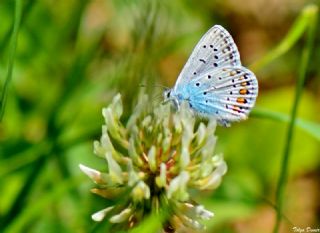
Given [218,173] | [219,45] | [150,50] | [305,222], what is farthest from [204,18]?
[218,173]

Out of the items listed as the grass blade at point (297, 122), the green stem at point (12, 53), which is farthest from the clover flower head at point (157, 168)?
the grass blade at point (297, 122)

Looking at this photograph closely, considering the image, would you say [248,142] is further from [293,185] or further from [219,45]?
[219,45]

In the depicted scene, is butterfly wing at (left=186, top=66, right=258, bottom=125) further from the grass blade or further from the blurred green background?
the grass blade

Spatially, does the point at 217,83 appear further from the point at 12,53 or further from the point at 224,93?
the point at 12,53

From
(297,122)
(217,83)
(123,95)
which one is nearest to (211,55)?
(217,83)

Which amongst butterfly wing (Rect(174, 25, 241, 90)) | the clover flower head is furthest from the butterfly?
the clover flower head

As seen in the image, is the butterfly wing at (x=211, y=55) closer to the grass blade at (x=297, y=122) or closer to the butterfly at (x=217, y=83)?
the butterfly at (x=217, y=83)
